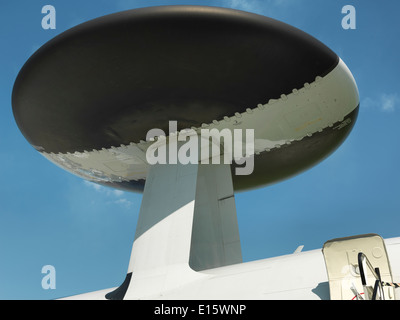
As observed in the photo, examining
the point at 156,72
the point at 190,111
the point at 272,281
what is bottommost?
the point at 272,281

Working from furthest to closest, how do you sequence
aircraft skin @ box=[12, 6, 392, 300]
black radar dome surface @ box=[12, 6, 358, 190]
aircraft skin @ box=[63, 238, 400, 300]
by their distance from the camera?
black radar dome surface @ box=[12, 6, 358, 190] < aircraft skin @ box=[12, 6, 392, 300] < aircraft skin @ box=[63, 238, 400, 300]


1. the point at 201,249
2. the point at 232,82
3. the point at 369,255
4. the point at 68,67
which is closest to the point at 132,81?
the point at 68,67

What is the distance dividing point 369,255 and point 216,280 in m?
1.71

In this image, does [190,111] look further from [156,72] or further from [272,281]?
[272,281]

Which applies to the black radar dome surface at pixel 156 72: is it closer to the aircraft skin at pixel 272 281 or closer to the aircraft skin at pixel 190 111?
the aircraft skin at pixel 190 111

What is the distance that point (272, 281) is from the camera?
391cm

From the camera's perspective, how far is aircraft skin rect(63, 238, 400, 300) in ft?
11.8

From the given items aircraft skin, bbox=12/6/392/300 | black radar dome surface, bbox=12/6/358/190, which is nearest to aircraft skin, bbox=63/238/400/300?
aircraft skin, bbox=12/6/392/300

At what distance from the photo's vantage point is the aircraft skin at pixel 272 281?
3582 mm

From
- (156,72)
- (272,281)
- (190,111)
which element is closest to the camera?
(272,281)

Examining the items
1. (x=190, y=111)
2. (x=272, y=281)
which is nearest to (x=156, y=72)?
(x=190, y=111)

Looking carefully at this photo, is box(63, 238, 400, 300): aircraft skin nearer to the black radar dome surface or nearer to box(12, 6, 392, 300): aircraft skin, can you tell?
box(12, 6, 392, 300): aircraft skin

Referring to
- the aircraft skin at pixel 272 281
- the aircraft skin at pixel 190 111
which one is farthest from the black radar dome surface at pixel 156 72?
the aircraft skin at pixel 272 281
